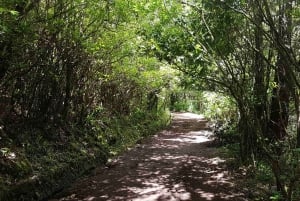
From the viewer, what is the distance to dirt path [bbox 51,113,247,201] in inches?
325

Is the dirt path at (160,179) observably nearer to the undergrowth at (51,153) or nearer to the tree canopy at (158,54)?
the undergrowth at (51,153)

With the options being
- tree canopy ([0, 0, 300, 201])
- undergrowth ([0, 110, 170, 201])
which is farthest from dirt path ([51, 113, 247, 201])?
tree canopy ([0, 0, 300, 201])

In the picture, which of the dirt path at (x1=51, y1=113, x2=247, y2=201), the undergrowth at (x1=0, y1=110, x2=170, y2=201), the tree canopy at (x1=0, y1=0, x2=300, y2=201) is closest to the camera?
the undergrowth at (x1=0, y1=110, x2=170, y2=201)

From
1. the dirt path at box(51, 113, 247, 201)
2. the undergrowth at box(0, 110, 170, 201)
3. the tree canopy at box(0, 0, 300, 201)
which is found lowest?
the dirt path at box(51, 113, 247, 201)

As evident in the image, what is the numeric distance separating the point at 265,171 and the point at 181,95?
4184cm

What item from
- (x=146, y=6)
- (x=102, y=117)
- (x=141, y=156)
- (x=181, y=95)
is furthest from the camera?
(x=181, y=95)

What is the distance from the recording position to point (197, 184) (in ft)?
30.5

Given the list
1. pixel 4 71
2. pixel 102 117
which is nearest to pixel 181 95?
pixel 102 117

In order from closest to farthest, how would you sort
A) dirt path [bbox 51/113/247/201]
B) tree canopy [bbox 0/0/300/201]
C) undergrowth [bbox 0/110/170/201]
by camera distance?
undergrowth [bbox 0/110/170/201] → tree canopy [bbox 0/0/300/201] → dirt path [bbox 51/113/247/201]

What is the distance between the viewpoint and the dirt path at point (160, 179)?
825cm

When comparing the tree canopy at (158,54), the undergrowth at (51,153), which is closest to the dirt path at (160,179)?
the undergrowth at (51,153)

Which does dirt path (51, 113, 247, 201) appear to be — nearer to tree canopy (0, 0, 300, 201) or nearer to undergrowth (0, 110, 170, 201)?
undergrowth (0, 110, 170, 201)

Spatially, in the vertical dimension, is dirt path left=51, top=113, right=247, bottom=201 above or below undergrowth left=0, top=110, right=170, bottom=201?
below

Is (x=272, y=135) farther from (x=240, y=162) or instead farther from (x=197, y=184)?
(x=197, y=184)
